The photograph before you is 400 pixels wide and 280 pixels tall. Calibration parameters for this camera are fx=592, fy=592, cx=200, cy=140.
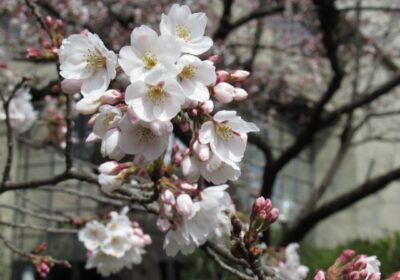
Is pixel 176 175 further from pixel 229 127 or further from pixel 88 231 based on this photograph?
pixel 88 231

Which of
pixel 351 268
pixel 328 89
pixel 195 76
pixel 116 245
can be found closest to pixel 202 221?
pixel 351 268

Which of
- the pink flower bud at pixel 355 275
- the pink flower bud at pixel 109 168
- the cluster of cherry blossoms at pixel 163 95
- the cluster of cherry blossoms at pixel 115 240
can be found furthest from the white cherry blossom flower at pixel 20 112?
the pink flower bud at pixel 355 275

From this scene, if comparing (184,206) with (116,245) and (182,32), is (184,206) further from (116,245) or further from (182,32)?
(116,245)

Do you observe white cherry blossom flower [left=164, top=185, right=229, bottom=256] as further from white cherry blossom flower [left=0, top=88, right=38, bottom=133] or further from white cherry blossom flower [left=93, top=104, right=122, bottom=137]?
white cherry blossom flower [left=0, top=88, right=38, bottom=133]

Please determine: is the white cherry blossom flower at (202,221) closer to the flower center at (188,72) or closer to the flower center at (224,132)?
the flower center at (224,132)

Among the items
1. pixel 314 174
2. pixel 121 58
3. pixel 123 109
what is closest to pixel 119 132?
pixel 123 109
